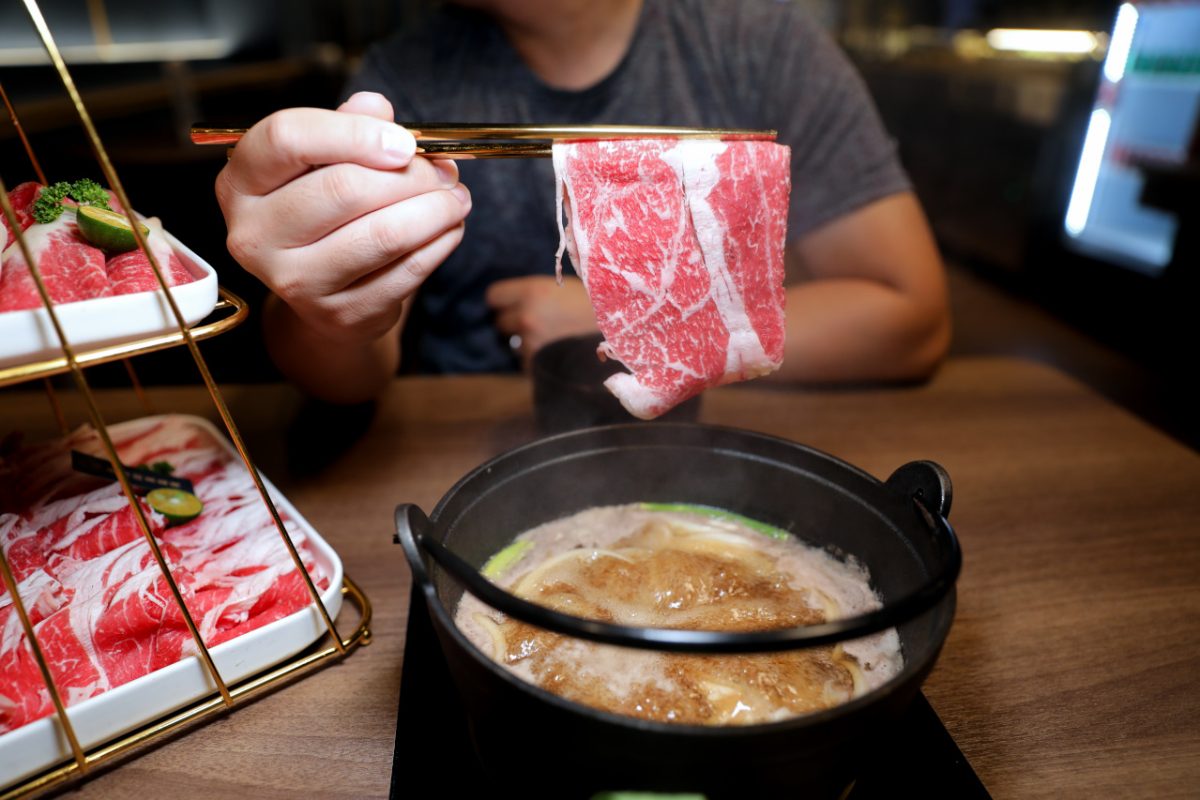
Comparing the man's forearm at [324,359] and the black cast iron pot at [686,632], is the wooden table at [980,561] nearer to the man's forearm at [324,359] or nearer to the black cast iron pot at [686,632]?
the man's forearm at [324,359]

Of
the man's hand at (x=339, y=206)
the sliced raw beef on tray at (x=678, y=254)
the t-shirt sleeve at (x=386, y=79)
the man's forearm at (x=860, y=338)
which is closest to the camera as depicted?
the man's hand at (x=339, y=206)

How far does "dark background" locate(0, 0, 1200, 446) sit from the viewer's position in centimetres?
312

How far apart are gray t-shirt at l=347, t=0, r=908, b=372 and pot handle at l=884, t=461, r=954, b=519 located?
1.27 metres

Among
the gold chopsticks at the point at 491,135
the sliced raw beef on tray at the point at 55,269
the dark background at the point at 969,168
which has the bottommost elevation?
the dark background at the point at 969,168

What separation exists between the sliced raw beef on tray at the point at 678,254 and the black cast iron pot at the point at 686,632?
112 mm

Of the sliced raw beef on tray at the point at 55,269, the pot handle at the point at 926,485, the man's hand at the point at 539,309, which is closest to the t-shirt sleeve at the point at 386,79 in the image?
the man's hand at the point at 539,309

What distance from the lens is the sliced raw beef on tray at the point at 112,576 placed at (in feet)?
2.86

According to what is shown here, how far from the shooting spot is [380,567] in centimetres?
124

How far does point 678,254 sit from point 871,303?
1047mm

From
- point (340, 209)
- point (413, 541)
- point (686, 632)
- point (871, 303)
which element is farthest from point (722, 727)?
point (871, 303)

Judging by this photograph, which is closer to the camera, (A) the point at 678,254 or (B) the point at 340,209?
(B) the point at 340,209

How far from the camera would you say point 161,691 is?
35.1 inches

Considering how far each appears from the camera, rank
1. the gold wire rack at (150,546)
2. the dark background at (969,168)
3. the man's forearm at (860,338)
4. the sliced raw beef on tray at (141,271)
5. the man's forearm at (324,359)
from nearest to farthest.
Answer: the gold wire rack at (150,546)
the sliced raw beef on tray at (141,271)
the man's forearm at (324,359)
the man's forearm at (860,338)
the dark background at (969,168)

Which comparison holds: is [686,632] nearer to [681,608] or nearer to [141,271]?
[681,608]
